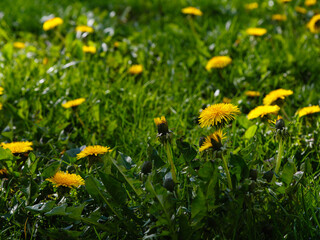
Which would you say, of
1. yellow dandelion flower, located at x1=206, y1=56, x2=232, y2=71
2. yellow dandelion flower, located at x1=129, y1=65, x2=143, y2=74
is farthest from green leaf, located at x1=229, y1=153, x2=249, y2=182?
yellow dandelion flower, located at x1=129, y1=65, x2=143, y2=74

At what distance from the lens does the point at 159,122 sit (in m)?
1.41

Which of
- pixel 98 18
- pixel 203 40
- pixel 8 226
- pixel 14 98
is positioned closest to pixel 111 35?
pixel 98 18

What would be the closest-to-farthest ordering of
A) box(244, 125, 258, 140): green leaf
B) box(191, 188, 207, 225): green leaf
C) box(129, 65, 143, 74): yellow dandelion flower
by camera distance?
box(191, 188, 207, 225): green leaf → box(244, 125, 258, 140): green leaf → box(129, 65, 143, 74): yellow dandelion flower

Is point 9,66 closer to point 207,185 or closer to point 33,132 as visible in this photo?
point 33,132

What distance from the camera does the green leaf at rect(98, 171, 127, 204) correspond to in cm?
142

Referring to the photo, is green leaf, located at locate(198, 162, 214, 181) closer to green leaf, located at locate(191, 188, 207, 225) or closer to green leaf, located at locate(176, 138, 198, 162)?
green leaf, located at locate(191, 188, 207, 225)

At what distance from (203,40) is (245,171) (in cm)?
221

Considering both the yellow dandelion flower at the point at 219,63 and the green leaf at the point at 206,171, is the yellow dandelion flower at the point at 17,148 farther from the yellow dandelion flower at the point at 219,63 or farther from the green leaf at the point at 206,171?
the yellow dandelion flower at the point at 219,63

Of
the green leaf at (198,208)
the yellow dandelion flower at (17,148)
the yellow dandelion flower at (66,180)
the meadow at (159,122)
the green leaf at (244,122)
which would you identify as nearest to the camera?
the green leaf at (198,208)

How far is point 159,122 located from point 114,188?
274 millimetres

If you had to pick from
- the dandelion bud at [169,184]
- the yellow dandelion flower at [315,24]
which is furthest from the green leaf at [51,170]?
the yellow dandelion flower at [315,24]

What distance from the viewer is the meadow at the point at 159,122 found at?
4.53 ft

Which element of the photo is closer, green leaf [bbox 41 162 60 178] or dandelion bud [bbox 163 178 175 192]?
dandelion bud [bbox 163 178 175 192]

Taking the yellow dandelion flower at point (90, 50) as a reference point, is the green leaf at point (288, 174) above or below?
above
